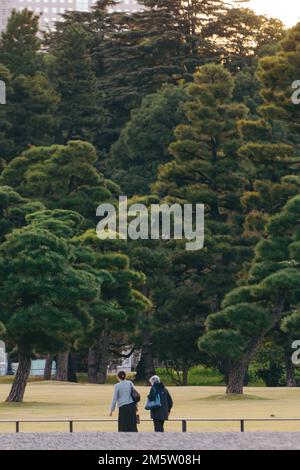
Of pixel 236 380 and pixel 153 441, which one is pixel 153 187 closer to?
pixel 236 380

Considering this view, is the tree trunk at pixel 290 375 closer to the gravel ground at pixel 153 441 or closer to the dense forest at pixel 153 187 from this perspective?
the dense forest at pixel 153 187

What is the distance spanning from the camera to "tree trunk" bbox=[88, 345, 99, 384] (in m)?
64.4

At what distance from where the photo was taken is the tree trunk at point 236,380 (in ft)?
165

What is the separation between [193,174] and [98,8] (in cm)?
3236

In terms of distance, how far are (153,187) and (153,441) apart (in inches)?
1529

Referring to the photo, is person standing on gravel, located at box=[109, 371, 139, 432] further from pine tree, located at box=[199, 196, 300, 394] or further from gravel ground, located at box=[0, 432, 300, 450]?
pine tree, located at box=[199, 196, 300, 394]

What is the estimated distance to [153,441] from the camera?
24.6m

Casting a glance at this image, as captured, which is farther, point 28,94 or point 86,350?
point 28,94

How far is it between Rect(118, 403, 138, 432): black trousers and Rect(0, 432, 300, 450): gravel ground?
0.41m

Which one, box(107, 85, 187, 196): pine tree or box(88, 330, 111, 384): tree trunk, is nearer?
box(88, 330, 111, 384): tree trunk

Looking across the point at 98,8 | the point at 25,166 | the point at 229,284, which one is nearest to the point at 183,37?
the point at 98,8

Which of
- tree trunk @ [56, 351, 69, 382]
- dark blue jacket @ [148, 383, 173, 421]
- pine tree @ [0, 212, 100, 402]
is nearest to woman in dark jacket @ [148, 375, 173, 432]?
dark blue jacket @ [148, 383, 173, 421]
